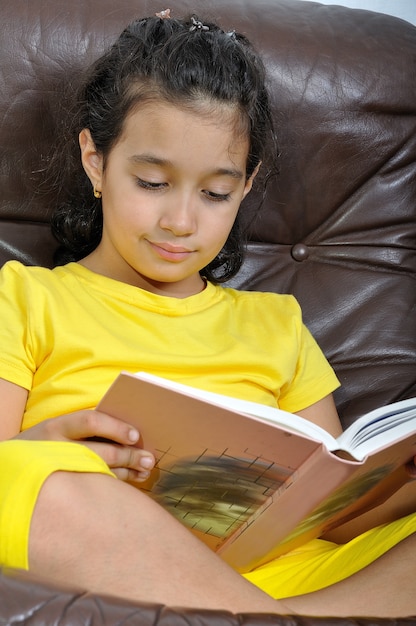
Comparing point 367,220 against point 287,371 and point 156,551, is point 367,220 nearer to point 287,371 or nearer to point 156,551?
point 287,371

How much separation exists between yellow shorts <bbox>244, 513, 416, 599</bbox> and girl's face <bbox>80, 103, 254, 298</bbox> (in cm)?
43

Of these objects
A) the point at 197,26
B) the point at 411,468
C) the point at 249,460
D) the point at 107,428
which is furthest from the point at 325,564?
the point at 197,26

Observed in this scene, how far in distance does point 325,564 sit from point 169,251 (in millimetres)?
467

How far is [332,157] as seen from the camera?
64.7 inches

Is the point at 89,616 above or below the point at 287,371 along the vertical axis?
above

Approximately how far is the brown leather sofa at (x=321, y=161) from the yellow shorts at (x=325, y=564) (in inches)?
14.3

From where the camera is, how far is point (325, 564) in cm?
124

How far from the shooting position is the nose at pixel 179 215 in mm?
1293

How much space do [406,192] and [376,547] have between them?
70 centimetres

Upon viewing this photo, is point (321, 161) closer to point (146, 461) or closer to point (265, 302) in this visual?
point (265, 302)

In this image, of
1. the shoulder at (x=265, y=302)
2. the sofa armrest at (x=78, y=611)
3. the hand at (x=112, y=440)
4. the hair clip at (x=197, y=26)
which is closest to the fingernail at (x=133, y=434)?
the hand at (x=112, y=440)

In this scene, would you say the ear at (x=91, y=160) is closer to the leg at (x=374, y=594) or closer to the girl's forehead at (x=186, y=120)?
the girl's forehead at (x=186, y=120)

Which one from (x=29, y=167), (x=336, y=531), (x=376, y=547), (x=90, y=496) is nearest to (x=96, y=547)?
(x=90, y=496)

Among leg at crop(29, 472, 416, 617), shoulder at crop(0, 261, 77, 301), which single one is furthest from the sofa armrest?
shoulder at crop(0, 261, 77, 301)
